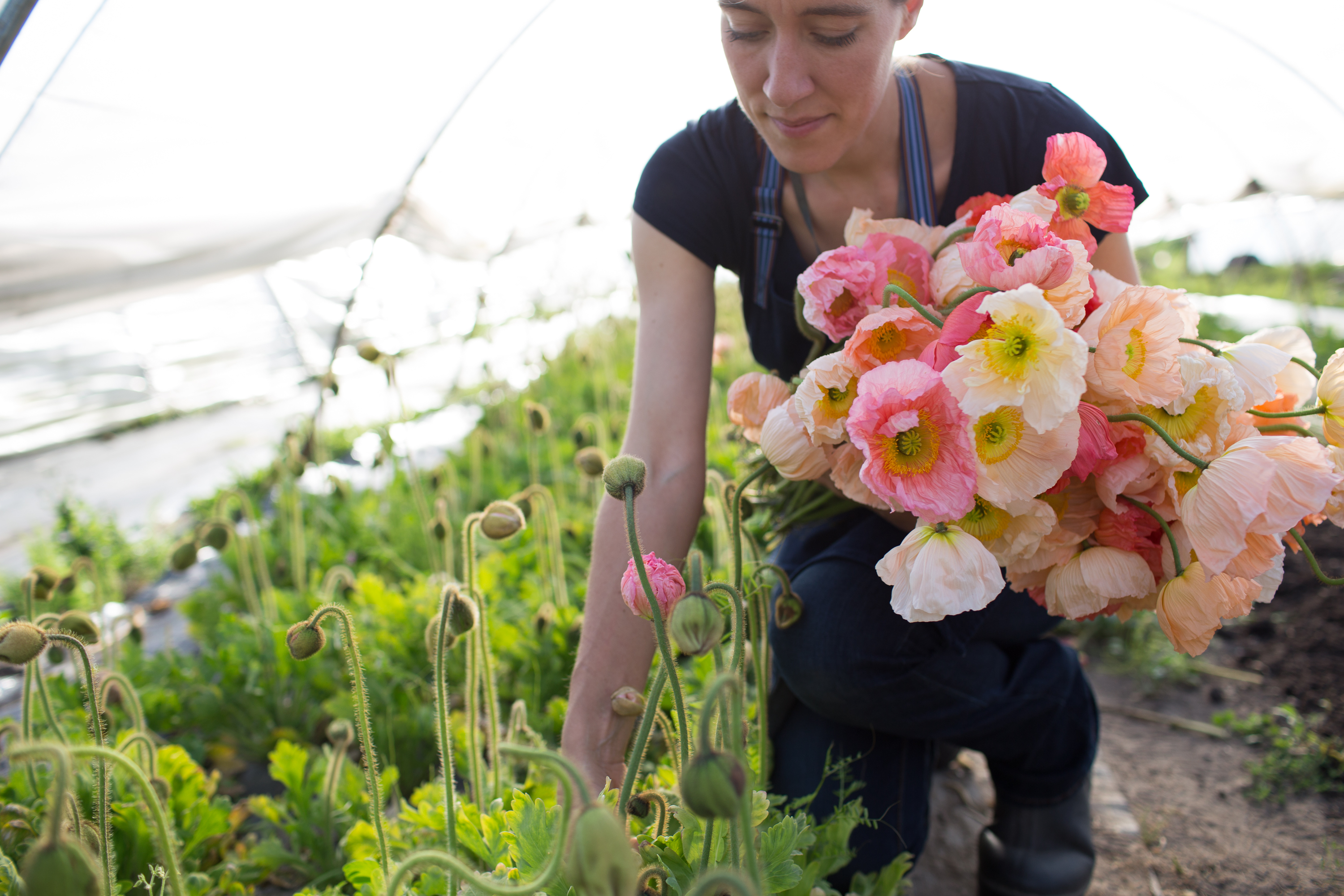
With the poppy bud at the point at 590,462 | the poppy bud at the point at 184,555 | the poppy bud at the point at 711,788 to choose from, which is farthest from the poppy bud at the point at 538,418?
the poppy bud at the point at 711,788

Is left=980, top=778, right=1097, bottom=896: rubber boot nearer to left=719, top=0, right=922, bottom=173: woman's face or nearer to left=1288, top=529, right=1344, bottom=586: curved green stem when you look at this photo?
left=1288, top=529, right=1344, bottom=586: curved green stem

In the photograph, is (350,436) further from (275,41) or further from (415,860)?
(415,860)

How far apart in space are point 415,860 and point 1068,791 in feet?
3.83

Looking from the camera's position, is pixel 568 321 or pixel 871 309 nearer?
pixel 871 309

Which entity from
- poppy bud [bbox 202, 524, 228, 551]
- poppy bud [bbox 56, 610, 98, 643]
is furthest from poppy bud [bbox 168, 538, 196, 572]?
poppy bud [bbox 56, 610, 98, 643]

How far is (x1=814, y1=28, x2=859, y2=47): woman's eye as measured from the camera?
104cm

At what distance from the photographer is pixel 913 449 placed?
2.36 ft

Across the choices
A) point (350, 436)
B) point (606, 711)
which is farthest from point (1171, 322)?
point (350, 436)

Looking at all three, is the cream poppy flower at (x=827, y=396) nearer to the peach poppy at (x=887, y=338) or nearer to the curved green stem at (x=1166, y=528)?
the peach poppy at (x=887, y=338)

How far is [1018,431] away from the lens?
705 mm

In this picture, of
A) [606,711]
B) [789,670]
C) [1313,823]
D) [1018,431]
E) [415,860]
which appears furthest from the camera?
[1313,823]

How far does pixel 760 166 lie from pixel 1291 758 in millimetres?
1540

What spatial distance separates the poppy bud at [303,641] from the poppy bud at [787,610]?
59 centimetres

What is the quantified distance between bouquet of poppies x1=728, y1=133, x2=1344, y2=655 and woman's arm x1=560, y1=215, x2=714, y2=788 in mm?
341
